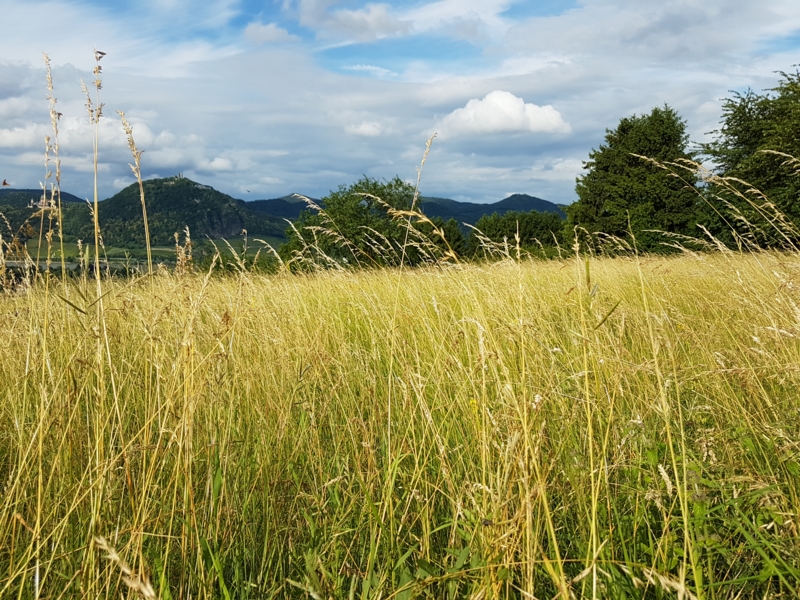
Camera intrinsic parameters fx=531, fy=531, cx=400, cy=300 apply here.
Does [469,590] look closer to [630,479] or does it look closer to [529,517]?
[529,517]

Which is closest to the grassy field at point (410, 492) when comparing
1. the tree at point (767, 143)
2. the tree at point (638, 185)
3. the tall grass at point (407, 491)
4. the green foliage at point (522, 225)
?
the tall grass at point (407, 491)

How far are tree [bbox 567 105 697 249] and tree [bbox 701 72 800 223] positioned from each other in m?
2.12

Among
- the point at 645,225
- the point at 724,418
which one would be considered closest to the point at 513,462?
the point at 724,418

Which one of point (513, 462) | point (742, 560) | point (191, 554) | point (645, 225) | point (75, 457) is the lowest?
point (742, 560)

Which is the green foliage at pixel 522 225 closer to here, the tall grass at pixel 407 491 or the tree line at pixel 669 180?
the tree line at pixel 669 180

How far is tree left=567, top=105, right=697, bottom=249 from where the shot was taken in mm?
29344

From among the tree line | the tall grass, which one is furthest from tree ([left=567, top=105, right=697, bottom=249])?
the tall grass

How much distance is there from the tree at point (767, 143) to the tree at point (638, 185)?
2.12m

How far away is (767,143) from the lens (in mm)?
21344

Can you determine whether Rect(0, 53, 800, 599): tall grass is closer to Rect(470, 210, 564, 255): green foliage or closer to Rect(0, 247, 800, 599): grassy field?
Rect(0, 247, 800, 599): grassy field

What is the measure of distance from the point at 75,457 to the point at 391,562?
3.79 feet

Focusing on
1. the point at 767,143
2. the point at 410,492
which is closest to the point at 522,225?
the point at 767,143

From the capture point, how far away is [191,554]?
133 cm

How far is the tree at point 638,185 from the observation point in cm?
2934
